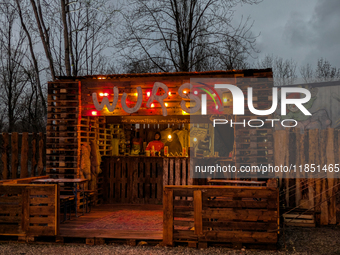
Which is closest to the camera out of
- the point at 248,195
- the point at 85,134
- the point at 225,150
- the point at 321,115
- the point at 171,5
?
the point at 248,195

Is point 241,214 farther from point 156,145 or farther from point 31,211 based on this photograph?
point 156,145

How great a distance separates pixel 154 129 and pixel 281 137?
5.07 m

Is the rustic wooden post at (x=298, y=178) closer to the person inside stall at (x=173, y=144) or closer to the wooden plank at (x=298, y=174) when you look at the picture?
the wooden plank at (x=298, y=174)

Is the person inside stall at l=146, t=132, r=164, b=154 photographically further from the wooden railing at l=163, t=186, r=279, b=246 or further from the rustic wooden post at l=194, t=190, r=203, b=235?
the rustic wooden post at l=194, t=190, r=203, b=235

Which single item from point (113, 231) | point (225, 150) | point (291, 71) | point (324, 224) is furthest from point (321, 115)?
point (291, 71)

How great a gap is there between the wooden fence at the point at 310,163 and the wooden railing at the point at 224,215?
2648 millimetres

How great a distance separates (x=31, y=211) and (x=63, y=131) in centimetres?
325

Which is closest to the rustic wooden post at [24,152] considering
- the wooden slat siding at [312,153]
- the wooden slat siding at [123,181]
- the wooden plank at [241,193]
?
the wooden slat siding at [123,181]

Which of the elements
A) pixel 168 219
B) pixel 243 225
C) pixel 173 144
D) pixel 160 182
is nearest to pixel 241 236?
pixel 243 225

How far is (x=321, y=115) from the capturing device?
13555mm

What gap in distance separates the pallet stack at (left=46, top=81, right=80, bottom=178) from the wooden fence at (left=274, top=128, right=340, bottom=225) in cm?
546

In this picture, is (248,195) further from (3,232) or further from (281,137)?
(3,232)

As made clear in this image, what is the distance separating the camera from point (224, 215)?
6242mm

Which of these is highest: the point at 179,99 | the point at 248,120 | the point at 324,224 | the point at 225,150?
the point at 179,99
